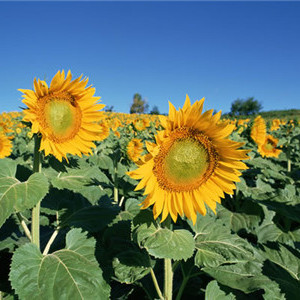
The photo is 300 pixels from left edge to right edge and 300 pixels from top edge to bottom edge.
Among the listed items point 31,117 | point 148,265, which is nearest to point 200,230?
point 148,265

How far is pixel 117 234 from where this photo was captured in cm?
193

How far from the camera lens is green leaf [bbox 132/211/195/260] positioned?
4.52 ft

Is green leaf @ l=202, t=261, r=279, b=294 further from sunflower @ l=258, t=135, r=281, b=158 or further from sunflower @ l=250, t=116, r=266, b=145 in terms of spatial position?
sunflower @ l=258, t=135, r=281, b=158

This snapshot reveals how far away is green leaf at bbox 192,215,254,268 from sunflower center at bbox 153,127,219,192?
1.31 ft

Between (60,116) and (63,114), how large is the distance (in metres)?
0.04

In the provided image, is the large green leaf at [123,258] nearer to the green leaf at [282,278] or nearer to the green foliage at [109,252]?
the green foliage at [109,252]

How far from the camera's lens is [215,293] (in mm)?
1760

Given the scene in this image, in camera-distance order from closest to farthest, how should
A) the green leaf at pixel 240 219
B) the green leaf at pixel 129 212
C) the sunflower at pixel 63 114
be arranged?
the sunflower at pixel 63 114 → the green leaf at pixel 129 212 → the green leaf at pixel 240 219

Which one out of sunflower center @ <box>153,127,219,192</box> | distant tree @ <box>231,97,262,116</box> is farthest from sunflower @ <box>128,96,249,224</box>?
distant tree @ <box>231,97,262,116</box>

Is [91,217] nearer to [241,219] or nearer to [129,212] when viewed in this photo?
[129,212]

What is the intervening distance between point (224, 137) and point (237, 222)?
2.13 m

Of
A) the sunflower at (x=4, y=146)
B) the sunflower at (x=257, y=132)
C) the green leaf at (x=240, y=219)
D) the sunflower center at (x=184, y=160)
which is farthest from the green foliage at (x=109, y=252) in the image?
the sunflower at (x=257, y=132)

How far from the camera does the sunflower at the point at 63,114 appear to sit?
5.48 ft

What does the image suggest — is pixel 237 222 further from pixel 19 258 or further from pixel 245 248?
pixel 19 258
